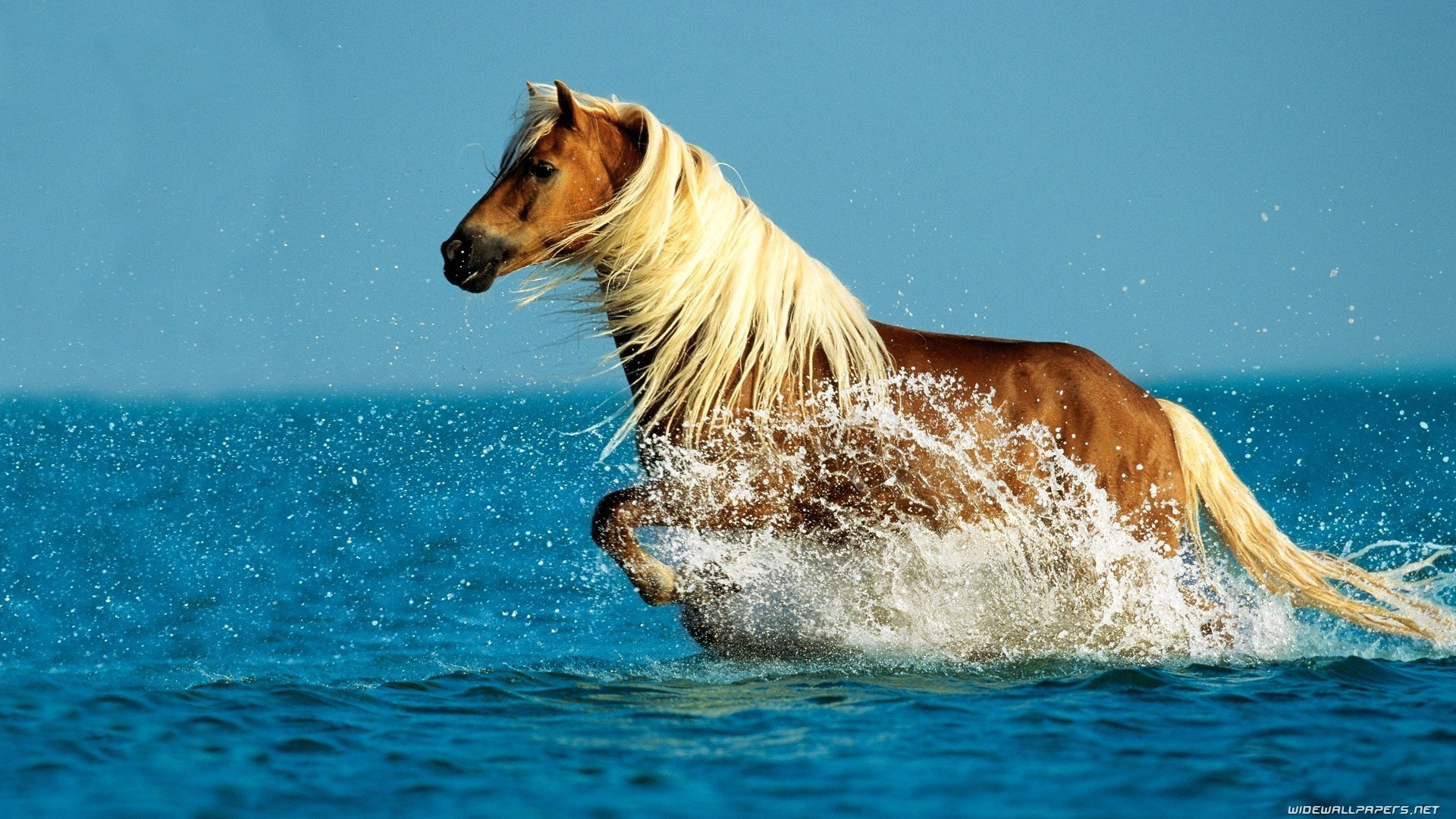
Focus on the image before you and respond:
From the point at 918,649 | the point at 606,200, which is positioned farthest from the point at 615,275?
the point at 918,649

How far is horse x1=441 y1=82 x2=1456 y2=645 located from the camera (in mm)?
5410

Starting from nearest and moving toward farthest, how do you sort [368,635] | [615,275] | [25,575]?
[615,275] → [368,635] → [25,575]

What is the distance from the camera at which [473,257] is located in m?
5.32

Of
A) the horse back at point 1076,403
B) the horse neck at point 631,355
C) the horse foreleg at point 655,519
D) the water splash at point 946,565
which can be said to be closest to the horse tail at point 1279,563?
the water splash at point 946,565

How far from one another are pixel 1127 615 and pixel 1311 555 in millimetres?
1210

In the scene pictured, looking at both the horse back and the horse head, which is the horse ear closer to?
the horse head

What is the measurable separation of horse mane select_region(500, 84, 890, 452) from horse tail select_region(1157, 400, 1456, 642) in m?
1.68

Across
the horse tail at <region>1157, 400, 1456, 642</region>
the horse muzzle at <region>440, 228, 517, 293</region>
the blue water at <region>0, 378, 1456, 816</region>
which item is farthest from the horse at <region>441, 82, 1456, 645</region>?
the blue water at <region>0, 378, 1456, 816</region>

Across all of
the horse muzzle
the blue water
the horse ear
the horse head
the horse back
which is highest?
the horse ear

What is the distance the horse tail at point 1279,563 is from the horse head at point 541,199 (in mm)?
2856

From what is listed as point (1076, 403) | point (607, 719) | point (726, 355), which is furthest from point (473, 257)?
point (1076, 403)

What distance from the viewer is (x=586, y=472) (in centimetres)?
2853

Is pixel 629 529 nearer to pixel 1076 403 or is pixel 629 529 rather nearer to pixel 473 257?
pixel 473 257

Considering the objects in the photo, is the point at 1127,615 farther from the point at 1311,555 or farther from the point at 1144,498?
the point at 1311,555
